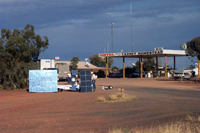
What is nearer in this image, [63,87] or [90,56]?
[63,87]

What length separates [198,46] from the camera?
37.5m

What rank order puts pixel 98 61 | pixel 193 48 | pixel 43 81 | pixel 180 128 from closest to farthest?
pixel 180 128
pixel 43 81
pixel 193 48
pixel 98 61

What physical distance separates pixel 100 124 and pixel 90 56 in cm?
10429

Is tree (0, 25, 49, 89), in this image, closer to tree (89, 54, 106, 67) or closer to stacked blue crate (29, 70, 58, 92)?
stacked blue crate (29, 70, 58, 92)

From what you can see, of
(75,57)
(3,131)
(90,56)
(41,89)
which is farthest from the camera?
(90,56)

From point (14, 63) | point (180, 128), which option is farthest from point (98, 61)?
point (180, 128)

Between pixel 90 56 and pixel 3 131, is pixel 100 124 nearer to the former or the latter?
pixel 3 131

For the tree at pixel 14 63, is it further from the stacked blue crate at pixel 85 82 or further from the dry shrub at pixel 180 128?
the dry shrub at pixel 180 128

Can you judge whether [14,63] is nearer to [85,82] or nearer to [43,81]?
[43,81]

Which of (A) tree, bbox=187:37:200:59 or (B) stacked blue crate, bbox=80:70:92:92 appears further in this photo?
(A) tree, bbox=187:37:200:59

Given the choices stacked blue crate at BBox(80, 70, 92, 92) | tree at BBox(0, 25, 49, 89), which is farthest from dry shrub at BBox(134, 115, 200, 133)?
tree at BBox(0, 25, 49, 89)

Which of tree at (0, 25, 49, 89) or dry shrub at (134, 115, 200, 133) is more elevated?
tree at (0, 25, 49, 89)

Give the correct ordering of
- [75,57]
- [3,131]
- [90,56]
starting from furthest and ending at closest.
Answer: [90,56] < [75,57] < [3,131]

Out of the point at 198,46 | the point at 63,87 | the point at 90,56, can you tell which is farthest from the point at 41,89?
the point at 90,56
